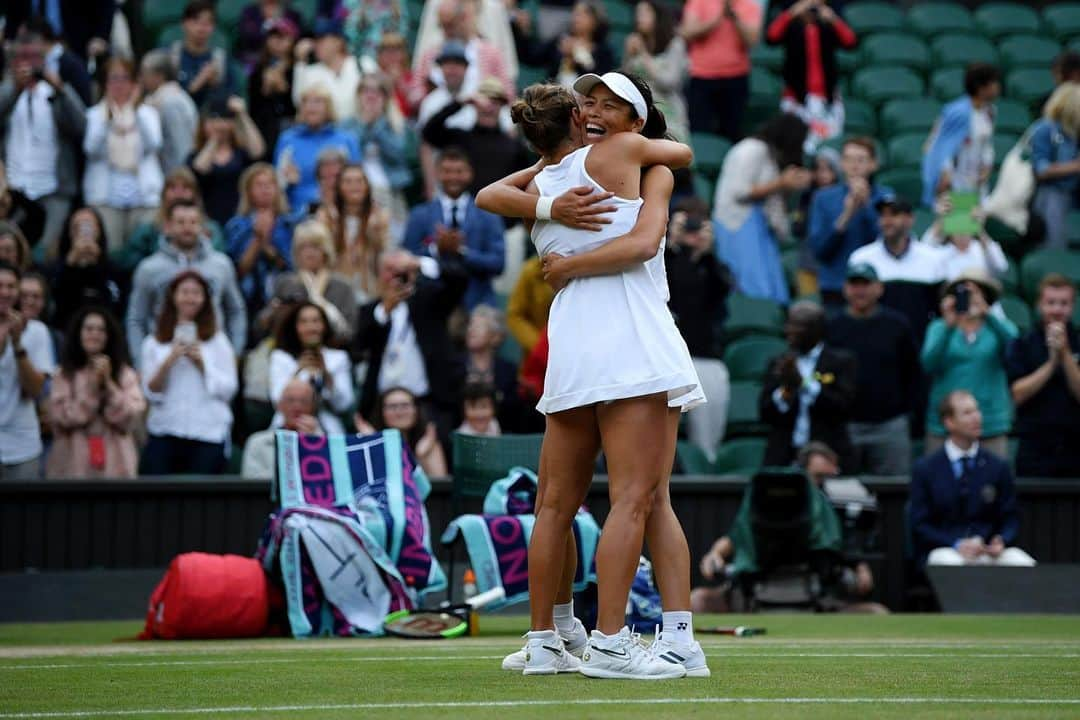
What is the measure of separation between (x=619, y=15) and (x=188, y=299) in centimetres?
836

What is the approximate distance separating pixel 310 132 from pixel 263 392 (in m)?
2.96

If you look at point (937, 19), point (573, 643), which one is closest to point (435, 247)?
point (573, 643)

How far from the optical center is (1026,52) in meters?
19.9

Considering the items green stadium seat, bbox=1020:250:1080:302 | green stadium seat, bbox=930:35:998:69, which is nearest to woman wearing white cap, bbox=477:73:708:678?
green stadium seat, bbox=1020:250:1080:302

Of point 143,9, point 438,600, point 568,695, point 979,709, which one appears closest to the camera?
point 979,709

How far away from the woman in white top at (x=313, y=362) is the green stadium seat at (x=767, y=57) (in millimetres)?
8393

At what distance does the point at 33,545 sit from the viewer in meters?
11.3

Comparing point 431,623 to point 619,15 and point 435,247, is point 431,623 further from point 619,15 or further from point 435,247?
point 619,15

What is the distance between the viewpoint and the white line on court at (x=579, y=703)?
528 cm

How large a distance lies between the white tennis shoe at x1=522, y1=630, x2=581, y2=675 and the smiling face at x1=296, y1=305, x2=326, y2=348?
5.86 metres

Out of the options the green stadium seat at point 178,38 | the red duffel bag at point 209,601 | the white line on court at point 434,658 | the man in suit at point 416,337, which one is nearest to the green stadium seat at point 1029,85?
the green stadium seat at point 178,38

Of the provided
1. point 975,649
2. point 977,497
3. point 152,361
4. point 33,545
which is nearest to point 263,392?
point 152,361

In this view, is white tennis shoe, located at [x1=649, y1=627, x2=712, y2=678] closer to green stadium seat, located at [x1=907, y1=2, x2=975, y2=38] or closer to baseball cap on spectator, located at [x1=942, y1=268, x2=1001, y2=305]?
baseball cap on spectator, located at [x1=942, y1=268, x2=1001, y2=305]

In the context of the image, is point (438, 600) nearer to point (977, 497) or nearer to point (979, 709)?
point (977, 497)
